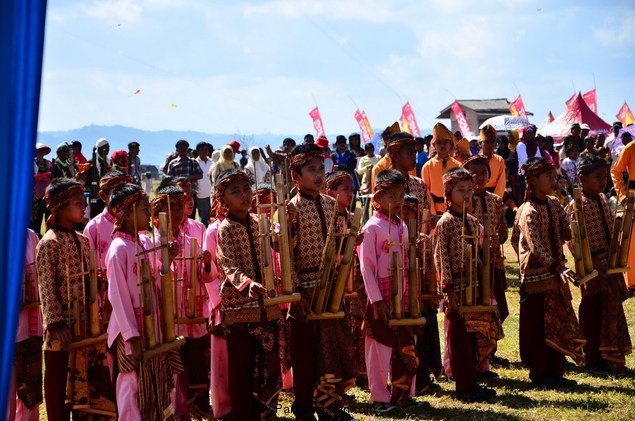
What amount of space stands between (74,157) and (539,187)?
11.5 metres

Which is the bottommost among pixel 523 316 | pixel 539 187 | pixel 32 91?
pixel 523 316

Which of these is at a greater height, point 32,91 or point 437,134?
point 437,134

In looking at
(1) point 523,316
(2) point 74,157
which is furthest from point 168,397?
(2) point 74,157

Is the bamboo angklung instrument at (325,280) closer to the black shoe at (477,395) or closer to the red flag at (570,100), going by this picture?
the black shoe at (477,395)

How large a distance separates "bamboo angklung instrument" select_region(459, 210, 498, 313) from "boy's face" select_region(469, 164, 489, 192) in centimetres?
142

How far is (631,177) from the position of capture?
10172mm

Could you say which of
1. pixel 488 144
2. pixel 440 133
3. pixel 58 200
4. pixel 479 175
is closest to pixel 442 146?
pixel 440 133

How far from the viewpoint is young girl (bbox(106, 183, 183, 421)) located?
202 inches

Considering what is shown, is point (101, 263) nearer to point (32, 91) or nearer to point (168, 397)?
point (168, 397)

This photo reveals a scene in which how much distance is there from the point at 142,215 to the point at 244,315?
1.03m

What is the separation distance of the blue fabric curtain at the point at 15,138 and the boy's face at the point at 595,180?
6.65m

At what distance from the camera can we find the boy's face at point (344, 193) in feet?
23.4

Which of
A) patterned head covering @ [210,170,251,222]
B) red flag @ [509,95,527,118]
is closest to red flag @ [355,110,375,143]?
red flag @ [509,95,527,118]

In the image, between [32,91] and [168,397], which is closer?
[32,91]
